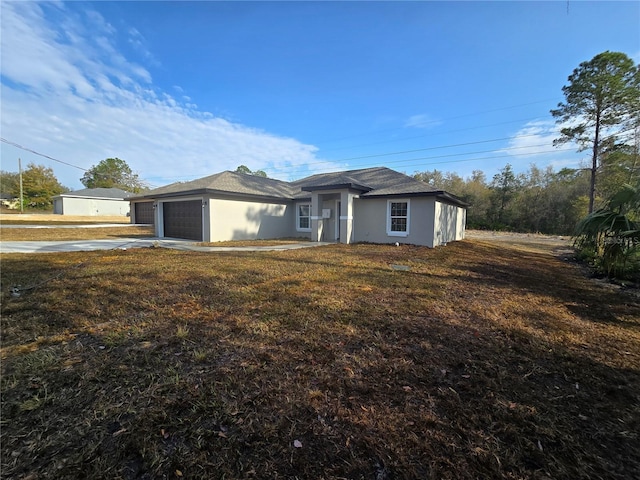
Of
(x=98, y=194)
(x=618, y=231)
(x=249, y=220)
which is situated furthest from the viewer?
(x=98, y=194)

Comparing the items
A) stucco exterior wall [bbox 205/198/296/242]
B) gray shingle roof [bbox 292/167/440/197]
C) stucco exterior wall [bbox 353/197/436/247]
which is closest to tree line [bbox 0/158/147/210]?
stucco exterior wall [bbox 205/198/296/242]

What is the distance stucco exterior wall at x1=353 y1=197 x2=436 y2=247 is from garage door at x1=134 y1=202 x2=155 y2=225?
629 inches

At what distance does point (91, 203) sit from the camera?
33.2 meters

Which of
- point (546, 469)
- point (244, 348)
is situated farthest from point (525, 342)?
point (244, 348)

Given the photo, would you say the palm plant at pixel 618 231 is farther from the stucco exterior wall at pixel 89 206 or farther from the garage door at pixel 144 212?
the stucco exterior wall at pixel 89 206

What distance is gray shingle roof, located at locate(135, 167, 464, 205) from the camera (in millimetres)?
12742

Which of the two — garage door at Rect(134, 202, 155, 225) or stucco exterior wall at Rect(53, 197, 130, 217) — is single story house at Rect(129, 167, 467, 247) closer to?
garage door at Rect(134, 202, 155, 225)

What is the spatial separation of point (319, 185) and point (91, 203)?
34.2m

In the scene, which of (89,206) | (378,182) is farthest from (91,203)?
(378,182)

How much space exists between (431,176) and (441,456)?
44.1 meters

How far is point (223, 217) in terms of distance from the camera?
44.4 ft

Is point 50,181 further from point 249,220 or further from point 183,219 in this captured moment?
point 249,220

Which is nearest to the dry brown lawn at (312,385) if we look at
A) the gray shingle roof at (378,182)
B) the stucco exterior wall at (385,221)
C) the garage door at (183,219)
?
the stucco exterior wall at (385,221)

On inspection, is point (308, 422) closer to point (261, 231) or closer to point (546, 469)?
point (546, 469)
